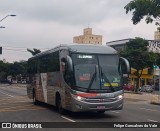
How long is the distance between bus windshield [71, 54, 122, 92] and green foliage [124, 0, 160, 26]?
1156 centimetres

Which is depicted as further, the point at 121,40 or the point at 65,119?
the point at 121,40

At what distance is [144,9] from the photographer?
2912 cm

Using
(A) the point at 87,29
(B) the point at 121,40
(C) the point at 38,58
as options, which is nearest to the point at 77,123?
(C) the point at 38,58

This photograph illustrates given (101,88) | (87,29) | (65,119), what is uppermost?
(87,29)

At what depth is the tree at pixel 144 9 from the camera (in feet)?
93.9

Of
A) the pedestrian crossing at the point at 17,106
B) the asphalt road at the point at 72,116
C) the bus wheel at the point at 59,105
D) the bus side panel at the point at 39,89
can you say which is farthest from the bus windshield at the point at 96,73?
the bus side panel at the point at 39,89

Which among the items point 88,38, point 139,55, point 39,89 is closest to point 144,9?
point 39,89

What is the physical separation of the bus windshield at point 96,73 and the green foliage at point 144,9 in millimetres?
11562

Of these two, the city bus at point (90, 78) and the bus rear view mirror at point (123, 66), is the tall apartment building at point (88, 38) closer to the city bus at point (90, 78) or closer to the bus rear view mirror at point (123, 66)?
the city bus at point (90, 78)

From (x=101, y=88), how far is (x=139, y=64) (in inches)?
1503

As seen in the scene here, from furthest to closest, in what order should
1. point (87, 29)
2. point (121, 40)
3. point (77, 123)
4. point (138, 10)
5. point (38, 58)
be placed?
point (87, 29) < point (121, 40) < point (138, 10) < point (38, 58) < point (77, 123)

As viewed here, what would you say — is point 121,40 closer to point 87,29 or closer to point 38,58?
point 87,29

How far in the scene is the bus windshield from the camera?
57.1 feet

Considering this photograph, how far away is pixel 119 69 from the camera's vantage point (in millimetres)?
18078
